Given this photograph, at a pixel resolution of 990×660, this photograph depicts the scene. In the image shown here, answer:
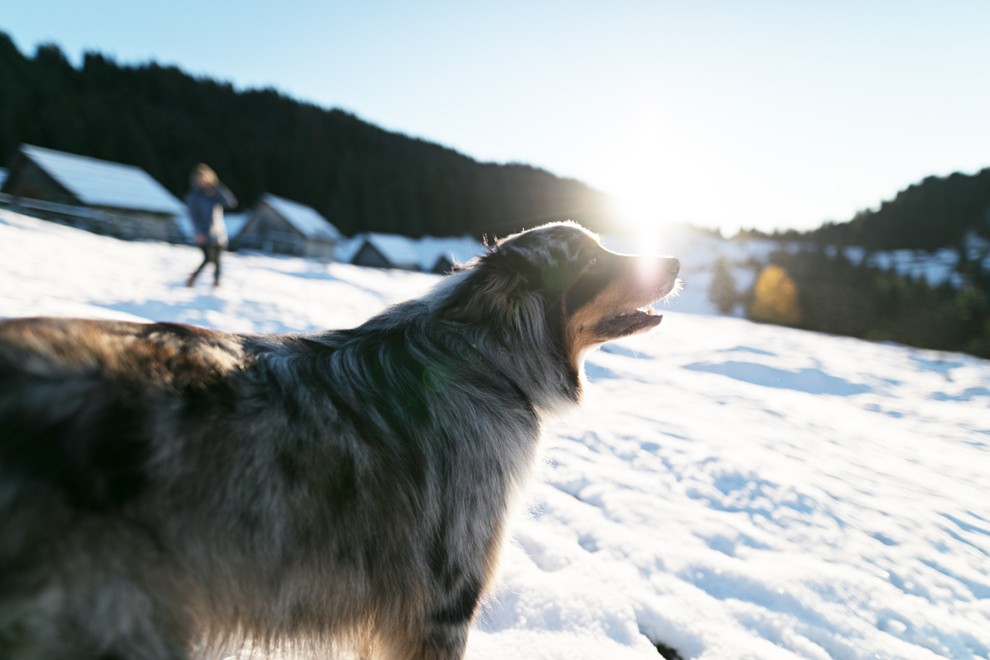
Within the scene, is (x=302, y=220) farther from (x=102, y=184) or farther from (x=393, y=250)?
(x=102, y=184)

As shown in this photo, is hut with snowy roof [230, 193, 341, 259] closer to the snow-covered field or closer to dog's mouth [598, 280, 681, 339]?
the snow-covered field

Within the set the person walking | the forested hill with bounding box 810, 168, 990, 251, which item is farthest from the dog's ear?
the forested hill with bounding box 810, 168, 990, 251

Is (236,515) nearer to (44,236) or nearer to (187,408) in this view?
(187,408)

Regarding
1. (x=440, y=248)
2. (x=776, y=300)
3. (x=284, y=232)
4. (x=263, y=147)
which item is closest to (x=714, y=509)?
(x=284, y=232)

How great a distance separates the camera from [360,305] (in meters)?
10.4

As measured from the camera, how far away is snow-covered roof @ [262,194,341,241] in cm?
4097

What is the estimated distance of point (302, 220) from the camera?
137ft

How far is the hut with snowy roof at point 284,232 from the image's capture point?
41.1m

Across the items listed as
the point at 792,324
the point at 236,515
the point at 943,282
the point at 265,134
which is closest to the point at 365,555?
the point at 236,515

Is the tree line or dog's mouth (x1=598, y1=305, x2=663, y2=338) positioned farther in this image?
the tree line

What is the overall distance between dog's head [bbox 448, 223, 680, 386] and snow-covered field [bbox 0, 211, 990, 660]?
0.39 metres

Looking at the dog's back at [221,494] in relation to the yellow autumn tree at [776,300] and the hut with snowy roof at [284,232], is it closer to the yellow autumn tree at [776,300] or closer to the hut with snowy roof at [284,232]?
the hut with snowy roof at [284,232]

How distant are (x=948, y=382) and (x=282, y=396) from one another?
1666cm

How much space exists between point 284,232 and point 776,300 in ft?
148
